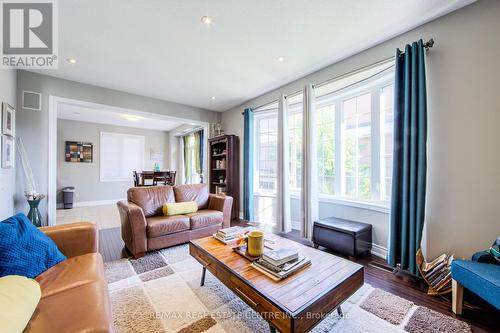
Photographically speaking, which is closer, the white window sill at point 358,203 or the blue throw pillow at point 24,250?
the blue throw pillow at point 24,250

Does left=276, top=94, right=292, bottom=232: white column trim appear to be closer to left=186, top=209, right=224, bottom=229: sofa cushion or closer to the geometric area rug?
left=186, top=209, right=224, bottom=229: sofa cushion

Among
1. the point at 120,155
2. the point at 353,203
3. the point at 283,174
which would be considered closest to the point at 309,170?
the point at 283,174

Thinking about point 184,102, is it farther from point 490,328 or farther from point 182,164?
point 490,328

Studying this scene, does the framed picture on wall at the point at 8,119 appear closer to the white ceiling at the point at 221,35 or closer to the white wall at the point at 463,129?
the white ceiling at the point at 221,35

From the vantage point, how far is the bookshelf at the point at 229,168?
455cm

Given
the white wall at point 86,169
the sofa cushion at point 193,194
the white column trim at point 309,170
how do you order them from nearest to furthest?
1. the white column trim at point 309,170
2. the sofa cushion at point 193,194
3. the white wall at point 86,169

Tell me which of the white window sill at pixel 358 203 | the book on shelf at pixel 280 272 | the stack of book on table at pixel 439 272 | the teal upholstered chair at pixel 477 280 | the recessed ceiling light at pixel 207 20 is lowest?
the stack of book on table at pixel 439 272

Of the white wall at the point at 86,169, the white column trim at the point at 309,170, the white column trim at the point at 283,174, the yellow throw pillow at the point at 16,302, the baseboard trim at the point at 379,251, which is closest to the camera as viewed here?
the yellow throw pillow at the point at 16,302

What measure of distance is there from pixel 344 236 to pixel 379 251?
1.79ft

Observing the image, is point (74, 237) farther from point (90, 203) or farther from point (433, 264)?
point (90, 203)

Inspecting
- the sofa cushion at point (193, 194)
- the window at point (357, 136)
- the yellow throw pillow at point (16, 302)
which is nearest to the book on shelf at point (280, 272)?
the yellow throw pillow at point (16, 302)

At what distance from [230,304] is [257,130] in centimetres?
342

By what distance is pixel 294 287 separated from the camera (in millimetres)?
1231

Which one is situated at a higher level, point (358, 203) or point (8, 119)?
point (8, 119)
